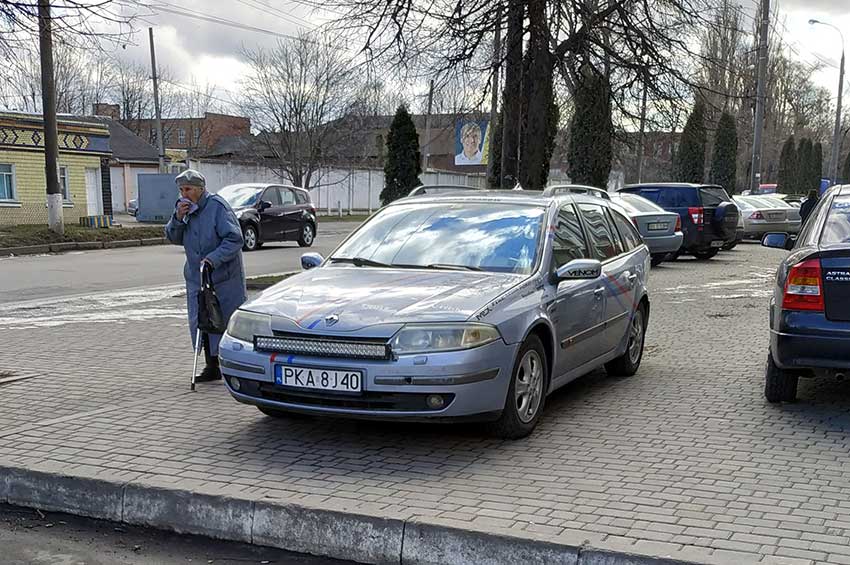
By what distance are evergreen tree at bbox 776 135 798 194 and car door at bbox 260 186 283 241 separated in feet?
166

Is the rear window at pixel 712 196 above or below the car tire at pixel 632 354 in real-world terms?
above

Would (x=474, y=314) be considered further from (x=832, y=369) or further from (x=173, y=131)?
(x=173, y=131)

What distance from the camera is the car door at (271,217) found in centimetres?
2390

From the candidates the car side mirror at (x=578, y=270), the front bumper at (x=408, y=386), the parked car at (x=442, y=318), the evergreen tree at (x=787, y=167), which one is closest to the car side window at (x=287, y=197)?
the parked car at (x=442, y=318)

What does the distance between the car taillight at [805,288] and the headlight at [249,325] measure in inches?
138

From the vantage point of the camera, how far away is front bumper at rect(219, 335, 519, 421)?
5.00m

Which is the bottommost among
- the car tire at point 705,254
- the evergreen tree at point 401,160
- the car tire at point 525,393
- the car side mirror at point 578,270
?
the car tire at point 705,254

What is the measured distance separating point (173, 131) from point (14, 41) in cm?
7687

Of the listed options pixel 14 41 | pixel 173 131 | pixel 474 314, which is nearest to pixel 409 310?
pixel 474 314

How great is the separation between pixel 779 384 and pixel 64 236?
76.7ft

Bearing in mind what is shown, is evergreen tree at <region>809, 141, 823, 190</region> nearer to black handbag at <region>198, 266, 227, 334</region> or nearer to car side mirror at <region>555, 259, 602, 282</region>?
car side mirror at <region>555, 259, 602, 282</region>

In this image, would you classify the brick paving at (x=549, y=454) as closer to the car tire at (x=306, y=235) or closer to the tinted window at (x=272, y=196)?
the tinted window at (x=272, y=196)

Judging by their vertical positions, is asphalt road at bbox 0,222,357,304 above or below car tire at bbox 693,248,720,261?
below

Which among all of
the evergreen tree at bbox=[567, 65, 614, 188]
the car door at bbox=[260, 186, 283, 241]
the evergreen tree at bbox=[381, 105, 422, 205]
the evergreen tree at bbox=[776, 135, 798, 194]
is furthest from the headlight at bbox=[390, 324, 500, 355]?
the evergreen tree at bbox=[776, 135, 798, 194]
